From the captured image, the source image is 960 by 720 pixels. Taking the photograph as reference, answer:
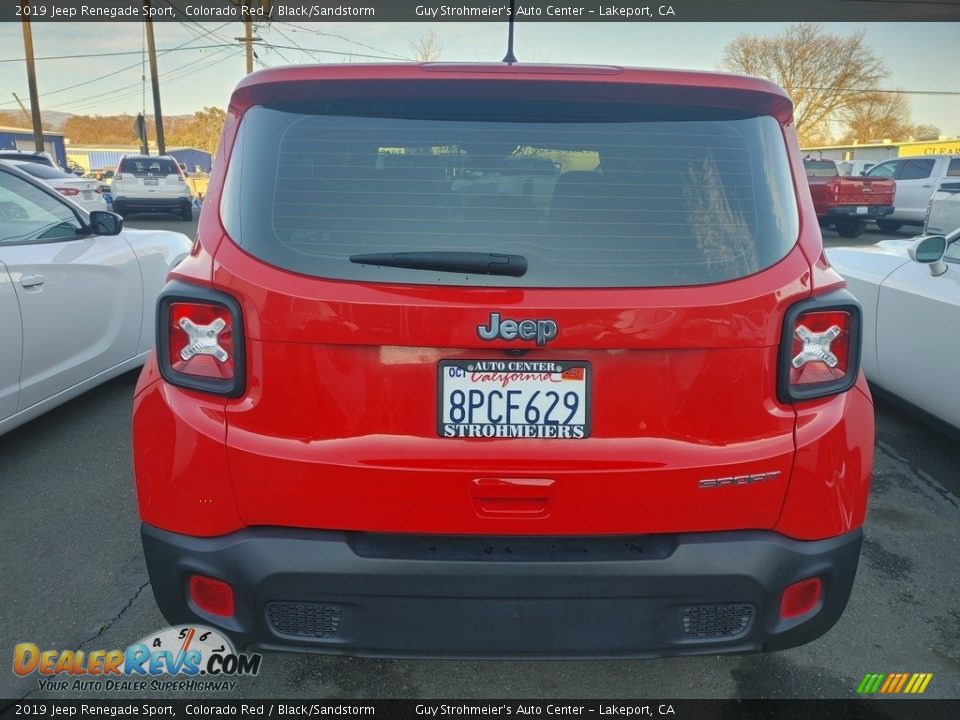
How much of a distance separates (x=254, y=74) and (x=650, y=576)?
159cm

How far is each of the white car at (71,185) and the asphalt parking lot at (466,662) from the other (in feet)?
39.8

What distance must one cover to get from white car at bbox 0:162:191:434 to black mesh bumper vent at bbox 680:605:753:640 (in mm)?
3433

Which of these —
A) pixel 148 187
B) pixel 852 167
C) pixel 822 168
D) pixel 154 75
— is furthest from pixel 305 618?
pixel 154 75

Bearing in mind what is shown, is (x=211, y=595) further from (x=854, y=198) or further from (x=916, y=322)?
(x=854, y=198)

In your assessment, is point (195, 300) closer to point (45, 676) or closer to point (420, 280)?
point (420, 280)

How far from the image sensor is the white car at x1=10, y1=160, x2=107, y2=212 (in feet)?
47.0

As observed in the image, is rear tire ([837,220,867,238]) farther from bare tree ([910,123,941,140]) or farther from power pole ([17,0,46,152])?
bare tree ([910,123,941,140])

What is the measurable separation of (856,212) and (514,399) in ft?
60.4

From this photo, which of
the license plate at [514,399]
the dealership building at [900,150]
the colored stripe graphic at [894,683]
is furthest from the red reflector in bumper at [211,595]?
the dealership building at [900,150]

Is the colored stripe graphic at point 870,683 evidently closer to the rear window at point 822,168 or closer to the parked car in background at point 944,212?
the parked car in background at point 944,212

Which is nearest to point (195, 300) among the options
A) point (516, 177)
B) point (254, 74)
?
point (254, 74)

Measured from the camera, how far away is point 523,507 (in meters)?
1.79

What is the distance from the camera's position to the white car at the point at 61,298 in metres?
3.79

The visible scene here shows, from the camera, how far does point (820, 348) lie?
184cm
